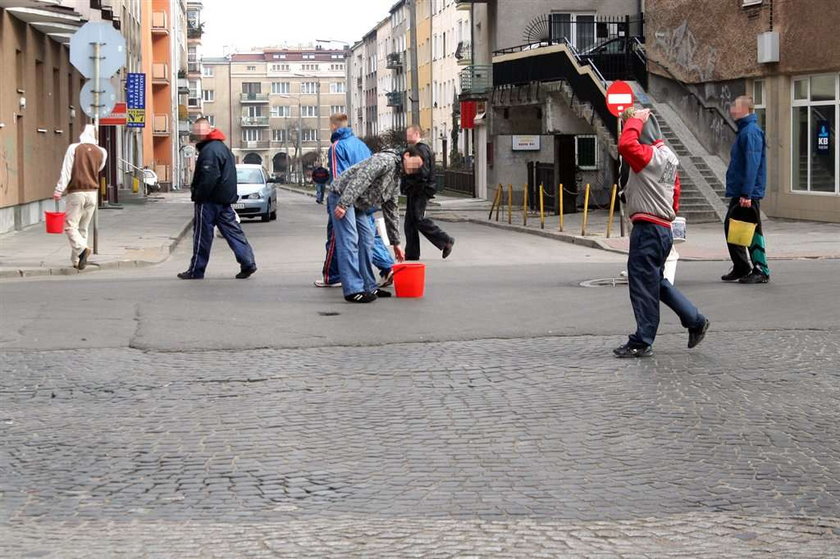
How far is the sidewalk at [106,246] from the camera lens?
1831 centimetres

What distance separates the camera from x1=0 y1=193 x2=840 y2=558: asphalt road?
5406mm

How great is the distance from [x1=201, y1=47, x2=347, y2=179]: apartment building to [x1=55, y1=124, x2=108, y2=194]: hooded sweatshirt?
148033 millimetres

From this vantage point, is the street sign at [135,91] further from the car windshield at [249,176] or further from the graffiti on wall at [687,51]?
the graffiti on wall at [687,51]

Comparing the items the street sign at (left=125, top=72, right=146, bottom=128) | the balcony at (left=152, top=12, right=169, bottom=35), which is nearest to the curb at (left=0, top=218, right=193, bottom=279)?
the street sign at (left=125, top=72, right=146, bottom=128)

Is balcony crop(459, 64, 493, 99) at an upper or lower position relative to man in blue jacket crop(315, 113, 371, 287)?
upper

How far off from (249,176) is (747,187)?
23.2 meters

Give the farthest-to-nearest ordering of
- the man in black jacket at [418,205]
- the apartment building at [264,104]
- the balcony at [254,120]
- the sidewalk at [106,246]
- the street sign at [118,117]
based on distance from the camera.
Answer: the apartment building at [264,104] → the balcony at [254,120] → the street sign at [118,117] → the sidewalk at [106,246] → the man in black jacket at [418,205]

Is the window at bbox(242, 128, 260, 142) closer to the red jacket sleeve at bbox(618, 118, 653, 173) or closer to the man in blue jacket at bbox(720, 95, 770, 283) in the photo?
the man in blue jacket at bbox(720, 95, 770, 283)

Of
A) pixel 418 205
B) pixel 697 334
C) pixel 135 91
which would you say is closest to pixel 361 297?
pixel 697 334

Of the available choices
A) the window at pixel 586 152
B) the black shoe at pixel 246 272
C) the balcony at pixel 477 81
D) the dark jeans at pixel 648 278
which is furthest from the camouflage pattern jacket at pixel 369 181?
the balcony at pixel 477 81

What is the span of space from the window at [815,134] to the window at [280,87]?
14546cm

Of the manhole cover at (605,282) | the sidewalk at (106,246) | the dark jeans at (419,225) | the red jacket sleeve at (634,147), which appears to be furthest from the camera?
the sidewalk at (106,246)

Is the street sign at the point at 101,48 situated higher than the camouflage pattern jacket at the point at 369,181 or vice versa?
the street sign at the point at 101,48

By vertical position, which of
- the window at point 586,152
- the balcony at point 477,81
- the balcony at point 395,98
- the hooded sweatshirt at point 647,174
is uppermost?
the balcony at point 395,98
